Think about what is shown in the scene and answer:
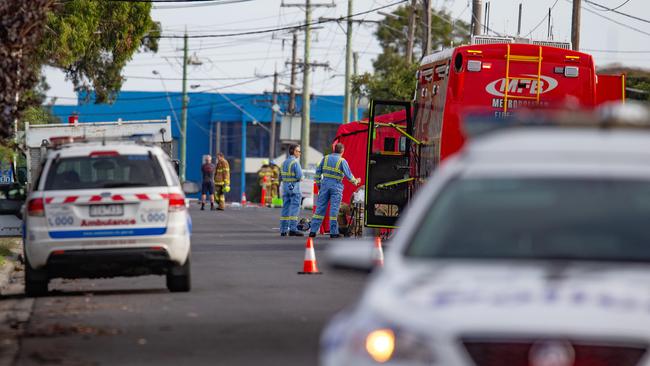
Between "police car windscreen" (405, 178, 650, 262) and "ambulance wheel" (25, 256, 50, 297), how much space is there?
8620mm

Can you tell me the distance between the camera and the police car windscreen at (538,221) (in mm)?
6598

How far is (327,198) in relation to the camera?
27.1 meters

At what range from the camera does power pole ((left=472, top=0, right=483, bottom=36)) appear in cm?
3150

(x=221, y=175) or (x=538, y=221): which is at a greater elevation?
(x=538, y=221)

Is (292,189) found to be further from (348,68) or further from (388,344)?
(348,68)

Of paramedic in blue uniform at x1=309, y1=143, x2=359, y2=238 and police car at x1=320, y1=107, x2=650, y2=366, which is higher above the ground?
police car at x1=320, y1=107, x2=650, y2=366

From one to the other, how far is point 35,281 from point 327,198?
1268 cm

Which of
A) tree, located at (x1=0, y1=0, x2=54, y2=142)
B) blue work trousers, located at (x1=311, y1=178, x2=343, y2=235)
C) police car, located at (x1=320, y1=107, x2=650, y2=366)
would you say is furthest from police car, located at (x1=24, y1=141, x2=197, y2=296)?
blue work trousers, located at (x1=311, y1=178, x2=343, y2=235)

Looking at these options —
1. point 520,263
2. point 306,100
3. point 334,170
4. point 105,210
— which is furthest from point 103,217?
point 306,100

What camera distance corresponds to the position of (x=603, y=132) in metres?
6.88

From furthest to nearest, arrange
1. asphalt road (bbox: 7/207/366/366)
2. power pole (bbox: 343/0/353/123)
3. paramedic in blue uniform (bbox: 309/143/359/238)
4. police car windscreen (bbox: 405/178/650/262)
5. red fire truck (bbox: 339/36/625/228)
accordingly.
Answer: power pole (bbox: 343/0/353/123)
paramedic in blue uniform (bbox: 309/143/359/238)
red fire truck (bbox: 339/36/625/228)
asphalt road (bbox: 7/207/366/366)
police car windscreen (bbox: 405/178/650/262)

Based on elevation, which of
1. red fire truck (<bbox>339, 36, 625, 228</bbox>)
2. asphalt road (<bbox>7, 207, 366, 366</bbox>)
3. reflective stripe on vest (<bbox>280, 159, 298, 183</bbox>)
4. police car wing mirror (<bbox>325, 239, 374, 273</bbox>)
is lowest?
asphalt road (<bbox>7, 207, 366, 366</bbox>)

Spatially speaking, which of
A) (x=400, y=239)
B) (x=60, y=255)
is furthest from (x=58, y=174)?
(x=400, y=239)

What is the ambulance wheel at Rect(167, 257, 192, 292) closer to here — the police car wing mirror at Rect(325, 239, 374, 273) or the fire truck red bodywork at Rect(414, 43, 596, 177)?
the fire truck red bodywork at Rect(414, 43, 596, 177)
